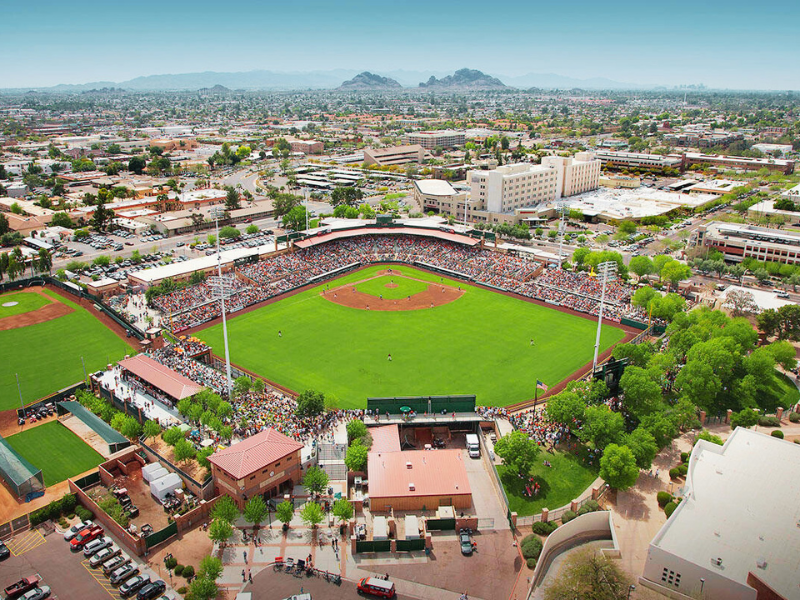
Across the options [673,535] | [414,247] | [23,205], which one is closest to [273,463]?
[673,535]

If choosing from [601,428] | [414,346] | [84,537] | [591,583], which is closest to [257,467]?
[84,537]

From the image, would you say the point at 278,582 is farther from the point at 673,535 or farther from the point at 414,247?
the point at 414,247

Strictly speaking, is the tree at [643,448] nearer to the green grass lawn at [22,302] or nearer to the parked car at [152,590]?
the parked car at [152,590]

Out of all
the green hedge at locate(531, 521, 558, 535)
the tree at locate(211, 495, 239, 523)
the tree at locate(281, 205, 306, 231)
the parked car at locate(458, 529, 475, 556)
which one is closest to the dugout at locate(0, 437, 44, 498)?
the tree at locate(211, 495, 239, 523)

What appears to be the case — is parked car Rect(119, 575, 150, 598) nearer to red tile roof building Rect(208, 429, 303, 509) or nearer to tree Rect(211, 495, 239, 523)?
tree Rect(211, 495, 239, 523)

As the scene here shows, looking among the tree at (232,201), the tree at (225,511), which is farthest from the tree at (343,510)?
the tree at (232,201)
